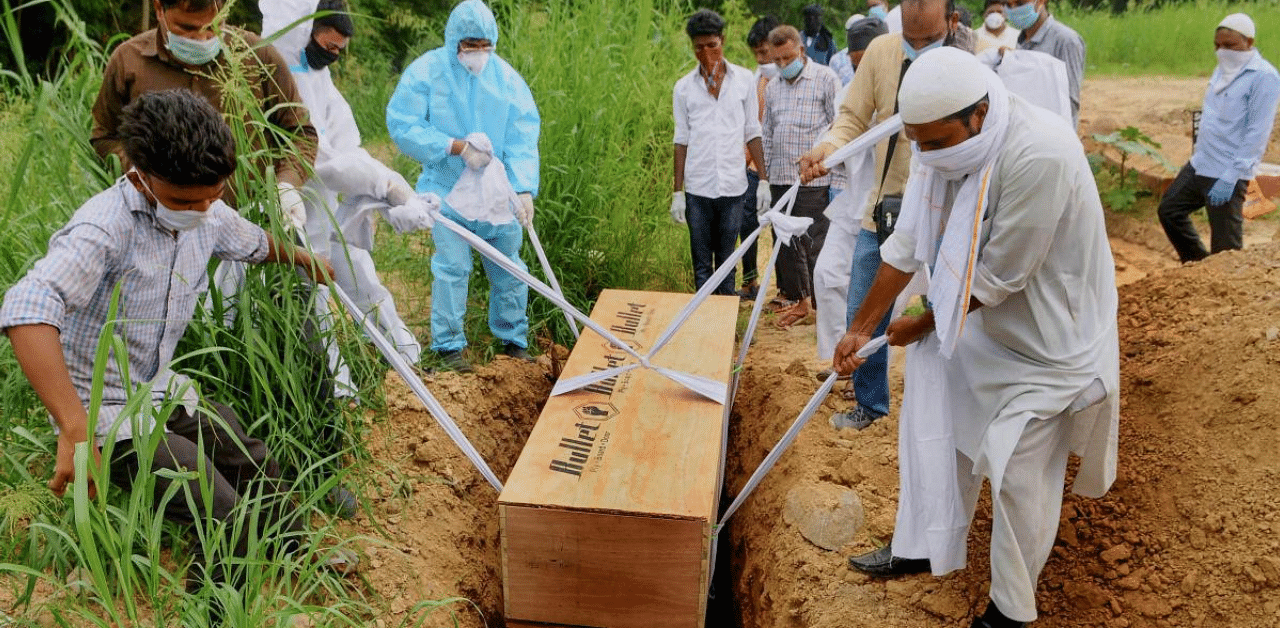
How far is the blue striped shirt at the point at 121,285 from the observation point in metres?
1.96

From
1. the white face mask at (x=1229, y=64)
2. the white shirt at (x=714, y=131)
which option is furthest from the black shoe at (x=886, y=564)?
the white face mask at (x=1229, y=64)

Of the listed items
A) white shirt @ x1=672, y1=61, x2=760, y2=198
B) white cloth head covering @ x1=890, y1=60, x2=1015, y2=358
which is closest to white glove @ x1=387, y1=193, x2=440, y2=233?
white cloth head covering @ x1=890, y1=60, x2=1015, y2=358

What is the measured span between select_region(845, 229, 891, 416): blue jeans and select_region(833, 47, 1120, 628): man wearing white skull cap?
2.77 ft

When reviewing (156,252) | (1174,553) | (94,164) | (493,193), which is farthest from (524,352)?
(1174,553)

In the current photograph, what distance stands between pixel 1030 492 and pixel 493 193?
2.53m

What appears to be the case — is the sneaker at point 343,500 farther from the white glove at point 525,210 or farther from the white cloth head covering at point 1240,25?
the white cloth head covering at point 1240,25

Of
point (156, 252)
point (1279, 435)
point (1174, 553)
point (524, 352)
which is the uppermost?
point (156, 252)

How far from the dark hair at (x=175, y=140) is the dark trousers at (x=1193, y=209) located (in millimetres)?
5210

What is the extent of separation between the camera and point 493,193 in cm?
407

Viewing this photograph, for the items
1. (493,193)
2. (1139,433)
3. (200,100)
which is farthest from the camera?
(493,193)

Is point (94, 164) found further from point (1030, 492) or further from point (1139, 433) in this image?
point (1139, 433)

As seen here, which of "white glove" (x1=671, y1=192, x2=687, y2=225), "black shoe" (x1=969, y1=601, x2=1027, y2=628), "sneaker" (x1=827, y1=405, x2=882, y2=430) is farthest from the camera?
"white glove" (x1=671, y1=192, x2=687, y2=225)

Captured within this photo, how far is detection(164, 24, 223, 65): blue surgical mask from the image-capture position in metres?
2.79

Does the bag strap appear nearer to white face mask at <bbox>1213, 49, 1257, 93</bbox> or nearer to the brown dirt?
white face mask at <bbox>1213, 49, 1257, 93</bbox>
